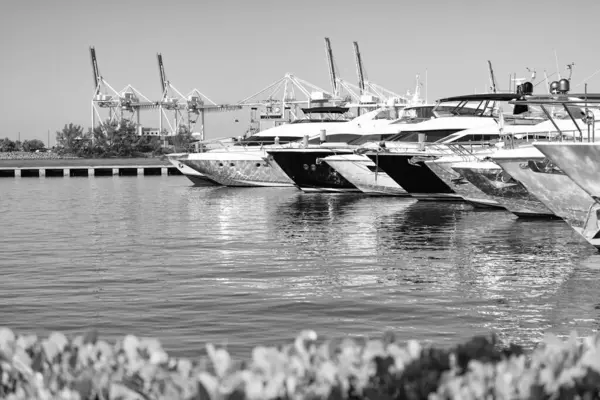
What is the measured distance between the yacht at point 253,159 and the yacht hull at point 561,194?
79.0 ft


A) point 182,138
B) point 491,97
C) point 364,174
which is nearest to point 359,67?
point 182,138

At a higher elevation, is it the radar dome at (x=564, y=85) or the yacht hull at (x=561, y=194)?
the radar dome at (x=564, y=85)

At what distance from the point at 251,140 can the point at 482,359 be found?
145 ft

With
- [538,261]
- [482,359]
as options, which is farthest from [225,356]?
[538,261]

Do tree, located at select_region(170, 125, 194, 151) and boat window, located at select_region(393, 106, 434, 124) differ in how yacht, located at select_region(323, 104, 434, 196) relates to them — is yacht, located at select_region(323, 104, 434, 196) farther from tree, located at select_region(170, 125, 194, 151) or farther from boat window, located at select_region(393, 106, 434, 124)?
Answer: tree, located at select_region(170, 125, 194, 151)

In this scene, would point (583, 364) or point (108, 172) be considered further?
point (108, 172)

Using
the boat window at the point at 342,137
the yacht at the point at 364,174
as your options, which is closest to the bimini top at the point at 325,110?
the boat window at the point at 342,137

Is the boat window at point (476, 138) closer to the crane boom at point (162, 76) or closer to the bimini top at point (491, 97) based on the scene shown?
the bimini top at point (491, 97)

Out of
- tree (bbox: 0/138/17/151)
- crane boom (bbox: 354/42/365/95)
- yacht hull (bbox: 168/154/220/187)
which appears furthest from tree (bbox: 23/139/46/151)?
yacht hull (bbox: 168/154/220/187)

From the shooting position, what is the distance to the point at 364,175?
3594 centimetres

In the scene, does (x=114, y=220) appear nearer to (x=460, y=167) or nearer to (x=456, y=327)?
(x=460, y=167)

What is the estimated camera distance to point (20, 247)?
20.4 metres

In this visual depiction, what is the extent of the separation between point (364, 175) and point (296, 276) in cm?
2094

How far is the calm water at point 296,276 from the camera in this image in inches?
432
